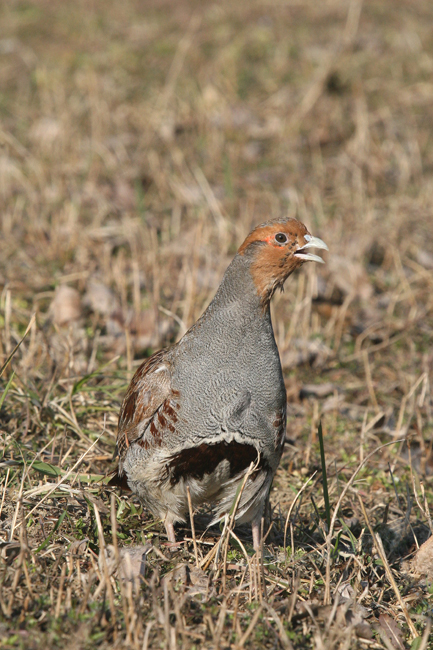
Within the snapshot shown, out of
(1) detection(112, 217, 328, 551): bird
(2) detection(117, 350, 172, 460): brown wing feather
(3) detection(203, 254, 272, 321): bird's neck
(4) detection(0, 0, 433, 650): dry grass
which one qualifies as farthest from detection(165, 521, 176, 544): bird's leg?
(3) detection(203, 254, 272, 321): bird's neck

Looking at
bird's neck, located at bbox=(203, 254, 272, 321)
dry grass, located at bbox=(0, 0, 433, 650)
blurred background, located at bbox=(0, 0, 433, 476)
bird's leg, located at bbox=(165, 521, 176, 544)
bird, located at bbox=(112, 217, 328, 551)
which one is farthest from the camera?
blurred background, located at bbox=(0, 0, 433, 476)

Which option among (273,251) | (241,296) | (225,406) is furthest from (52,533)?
(273,251)

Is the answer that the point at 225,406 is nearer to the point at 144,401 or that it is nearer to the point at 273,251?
the point at 144,401

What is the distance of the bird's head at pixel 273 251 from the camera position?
10.4 ft

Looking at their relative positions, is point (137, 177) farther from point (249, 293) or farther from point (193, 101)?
point (249, 293)

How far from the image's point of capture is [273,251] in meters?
3.17

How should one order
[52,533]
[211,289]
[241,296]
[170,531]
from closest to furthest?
[52,533] → [241,296] → [170,531] → [211,289]

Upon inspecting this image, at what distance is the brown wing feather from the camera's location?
3.22 m

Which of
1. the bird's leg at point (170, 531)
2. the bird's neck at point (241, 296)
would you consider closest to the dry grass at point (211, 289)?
the bird's leg at point (170, 531)

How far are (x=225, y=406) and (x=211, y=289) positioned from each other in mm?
2458

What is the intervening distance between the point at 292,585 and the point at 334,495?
3.35 ft

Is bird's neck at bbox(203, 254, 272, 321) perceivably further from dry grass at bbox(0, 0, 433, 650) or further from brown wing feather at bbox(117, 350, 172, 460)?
dry grass at bbox(0, 0, 433, 650)

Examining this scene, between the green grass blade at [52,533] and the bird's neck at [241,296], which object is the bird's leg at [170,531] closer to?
the green grass blade at [52,533]

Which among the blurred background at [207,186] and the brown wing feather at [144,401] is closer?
the brown wing feather at [144,401]
